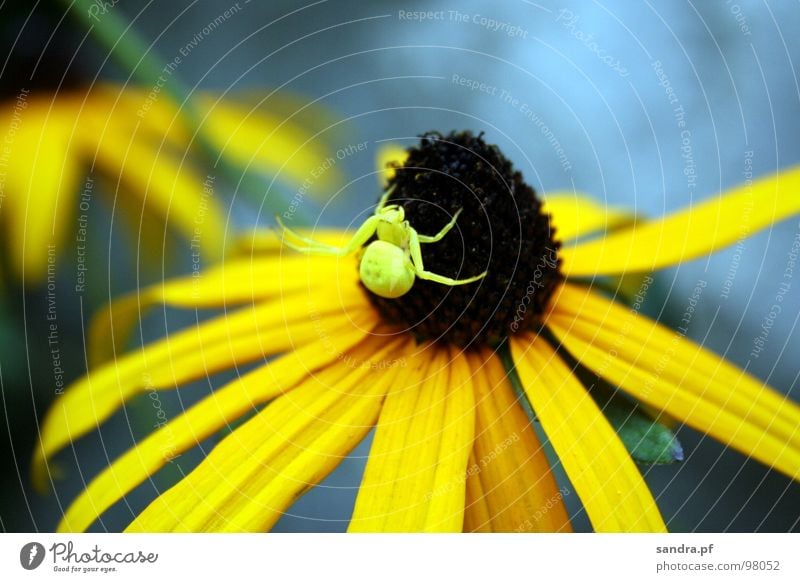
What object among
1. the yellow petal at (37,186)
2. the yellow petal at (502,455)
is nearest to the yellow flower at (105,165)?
the yellow petal at (37,186)

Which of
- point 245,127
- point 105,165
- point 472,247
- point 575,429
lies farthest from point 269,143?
point 575,429

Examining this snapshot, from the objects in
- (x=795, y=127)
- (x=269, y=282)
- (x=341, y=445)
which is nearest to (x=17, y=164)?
(x=269, y=282)

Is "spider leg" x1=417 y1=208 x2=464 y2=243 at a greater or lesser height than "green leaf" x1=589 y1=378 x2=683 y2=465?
greater

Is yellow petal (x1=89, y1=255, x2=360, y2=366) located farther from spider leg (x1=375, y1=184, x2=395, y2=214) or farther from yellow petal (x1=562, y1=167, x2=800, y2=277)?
yellow petal (x1=562, y1=167, x2=800, y2=277)

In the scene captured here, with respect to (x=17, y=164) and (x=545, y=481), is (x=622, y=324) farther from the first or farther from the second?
(x=17, y=164)

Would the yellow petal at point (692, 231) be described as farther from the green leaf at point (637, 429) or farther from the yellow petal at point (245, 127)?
the yellow petal at point (245, 127)

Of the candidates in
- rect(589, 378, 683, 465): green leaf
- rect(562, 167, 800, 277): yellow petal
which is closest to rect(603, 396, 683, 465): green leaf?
rect(589, 378, 683, 465): green leaf
